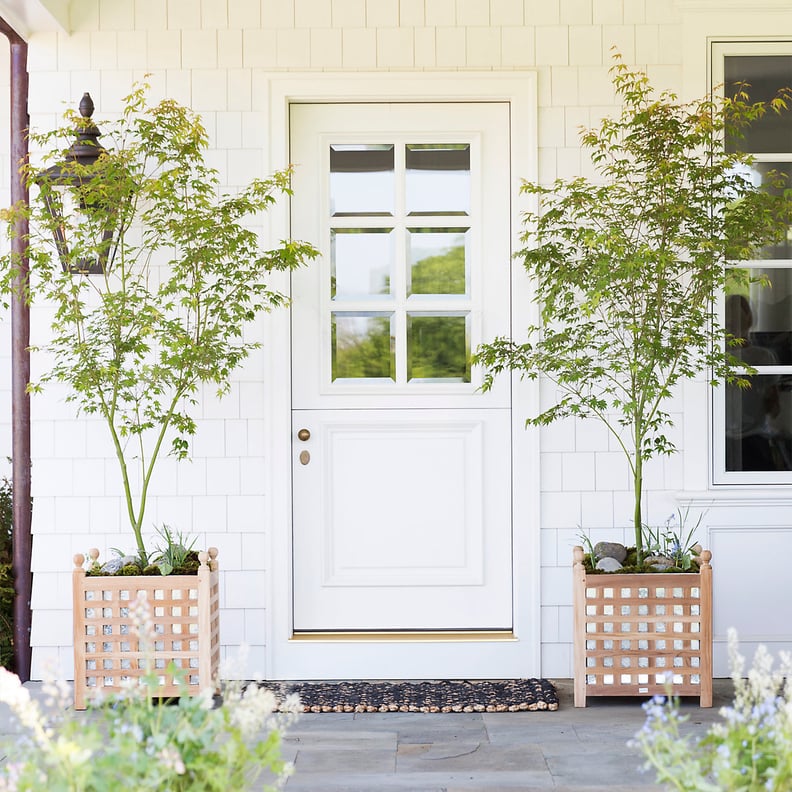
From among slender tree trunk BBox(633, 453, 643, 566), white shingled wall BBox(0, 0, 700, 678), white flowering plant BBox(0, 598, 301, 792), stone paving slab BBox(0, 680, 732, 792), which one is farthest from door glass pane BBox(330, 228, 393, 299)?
white flowering plant BBox(0, 598, 301, 792)

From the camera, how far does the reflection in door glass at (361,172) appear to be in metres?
4.16

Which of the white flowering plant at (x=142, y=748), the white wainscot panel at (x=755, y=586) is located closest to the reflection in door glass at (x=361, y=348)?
the white wainscot panel at (x=755, y=586)

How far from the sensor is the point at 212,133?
13.3 feet

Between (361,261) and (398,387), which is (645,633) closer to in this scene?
(398,387)

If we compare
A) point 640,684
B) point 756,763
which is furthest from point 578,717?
point 756,763

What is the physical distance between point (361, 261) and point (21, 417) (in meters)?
1.50

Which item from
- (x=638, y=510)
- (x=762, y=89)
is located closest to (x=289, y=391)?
(x=638, y=510)

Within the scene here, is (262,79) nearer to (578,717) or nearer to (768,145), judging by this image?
(768,145)

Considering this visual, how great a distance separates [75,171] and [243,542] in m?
1.55

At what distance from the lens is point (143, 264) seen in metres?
4.03

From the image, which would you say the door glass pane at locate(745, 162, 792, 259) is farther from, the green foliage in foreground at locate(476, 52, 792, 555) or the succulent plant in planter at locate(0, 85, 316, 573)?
the succulent plant in planter at locate(0, 85, 316, 573)

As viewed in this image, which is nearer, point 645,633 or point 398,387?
point 645,633

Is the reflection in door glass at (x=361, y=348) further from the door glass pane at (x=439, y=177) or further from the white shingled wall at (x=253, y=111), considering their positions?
the door glass pane at (x=439, y=177)

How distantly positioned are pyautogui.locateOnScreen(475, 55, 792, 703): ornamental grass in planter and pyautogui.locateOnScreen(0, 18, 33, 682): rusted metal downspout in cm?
182
